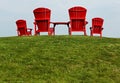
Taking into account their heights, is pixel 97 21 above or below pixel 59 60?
above

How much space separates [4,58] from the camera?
13.8 metres

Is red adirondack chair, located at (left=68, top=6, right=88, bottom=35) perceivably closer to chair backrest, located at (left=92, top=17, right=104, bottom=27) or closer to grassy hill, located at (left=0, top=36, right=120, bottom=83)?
chair backrest, located at (left=92, top=17, right=104, bottom=27)

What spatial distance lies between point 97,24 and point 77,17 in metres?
1.69

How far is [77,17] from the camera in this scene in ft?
64.3

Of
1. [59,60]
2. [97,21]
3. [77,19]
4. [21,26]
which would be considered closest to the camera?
[59,60]

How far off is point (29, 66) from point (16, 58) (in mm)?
1069

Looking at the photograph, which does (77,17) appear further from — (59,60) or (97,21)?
(59,60)

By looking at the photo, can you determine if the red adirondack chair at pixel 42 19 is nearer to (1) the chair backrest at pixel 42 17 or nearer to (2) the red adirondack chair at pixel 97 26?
(1) the chair backrest at pixel 42 17

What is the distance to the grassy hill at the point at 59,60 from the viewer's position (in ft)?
39.4

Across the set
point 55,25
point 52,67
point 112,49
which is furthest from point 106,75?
point 55,25

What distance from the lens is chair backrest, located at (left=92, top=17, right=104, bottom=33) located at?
20.7 m

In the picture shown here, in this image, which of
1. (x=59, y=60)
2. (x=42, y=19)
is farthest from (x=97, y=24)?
(x=59, y=60)

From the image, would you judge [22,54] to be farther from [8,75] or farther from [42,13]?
[42,13]

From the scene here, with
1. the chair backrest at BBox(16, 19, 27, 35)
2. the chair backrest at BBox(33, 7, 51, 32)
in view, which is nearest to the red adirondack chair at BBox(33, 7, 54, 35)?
the chair backrest at BBox(33, 7, 51, 32)
